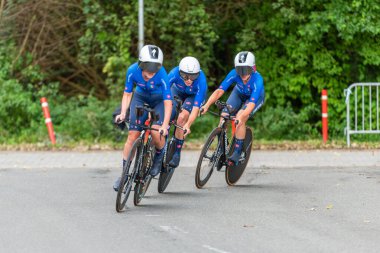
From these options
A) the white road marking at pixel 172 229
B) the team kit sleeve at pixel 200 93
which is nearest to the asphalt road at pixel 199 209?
the white road marking at pixel 172 229

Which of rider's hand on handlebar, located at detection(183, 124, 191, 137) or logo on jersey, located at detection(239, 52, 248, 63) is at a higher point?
logo on jersey, located at detection(239, 52, 248, 63)

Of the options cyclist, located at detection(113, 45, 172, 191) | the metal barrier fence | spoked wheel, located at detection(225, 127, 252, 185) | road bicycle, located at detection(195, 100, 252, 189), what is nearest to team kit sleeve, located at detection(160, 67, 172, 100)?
cyclist, located at detection(113, 45, 172, 191)

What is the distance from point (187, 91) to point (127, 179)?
2292mm

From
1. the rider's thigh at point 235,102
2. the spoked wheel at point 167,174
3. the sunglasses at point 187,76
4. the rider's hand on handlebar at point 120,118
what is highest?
the sunglasses at point 187,76

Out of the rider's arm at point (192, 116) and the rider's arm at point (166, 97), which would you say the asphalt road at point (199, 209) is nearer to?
the rider's arm at point (192, 116)

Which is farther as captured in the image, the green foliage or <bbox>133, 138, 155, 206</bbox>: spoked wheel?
the green foliage

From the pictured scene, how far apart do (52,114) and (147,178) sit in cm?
930

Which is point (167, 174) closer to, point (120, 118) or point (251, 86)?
point (251, 86)

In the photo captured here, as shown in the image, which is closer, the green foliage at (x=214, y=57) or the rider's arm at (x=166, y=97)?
the rider's arm at (x=166, y=97)

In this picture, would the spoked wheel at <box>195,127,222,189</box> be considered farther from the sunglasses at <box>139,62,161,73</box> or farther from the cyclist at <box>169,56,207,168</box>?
the sunglasses at <box>139,62,161,73</box>

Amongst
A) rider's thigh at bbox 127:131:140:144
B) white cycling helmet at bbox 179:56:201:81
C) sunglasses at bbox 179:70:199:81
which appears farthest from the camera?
sunglasses at bbox 179:70:199:81

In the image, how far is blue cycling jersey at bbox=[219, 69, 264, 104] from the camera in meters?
12.7

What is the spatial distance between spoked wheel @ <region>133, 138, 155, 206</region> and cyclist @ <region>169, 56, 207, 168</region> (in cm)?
78

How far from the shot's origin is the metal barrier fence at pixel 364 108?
17.8 m
